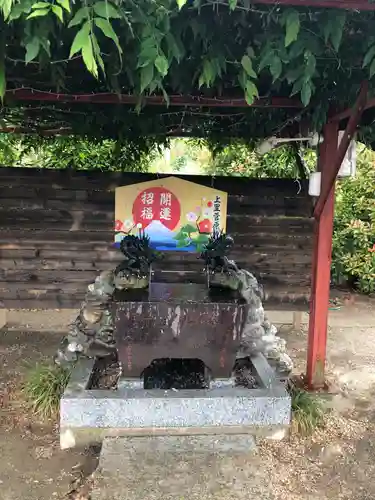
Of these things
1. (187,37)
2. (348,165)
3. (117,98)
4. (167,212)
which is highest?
(187,37)

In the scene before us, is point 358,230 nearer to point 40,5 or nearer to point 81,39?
point 81,39

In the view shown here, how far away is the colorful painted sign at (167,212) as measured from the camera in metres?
6.40

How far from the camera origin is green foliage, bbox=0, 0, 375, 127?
83.0 inches

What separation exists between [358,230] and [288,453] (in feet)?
18.7

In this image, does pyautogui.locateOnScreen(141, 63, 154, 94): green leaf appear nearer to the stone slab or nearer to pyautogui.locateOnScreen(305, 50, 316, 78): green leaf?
pyautogui.locateOnScreen(305, 50, 316, 78): green leaf

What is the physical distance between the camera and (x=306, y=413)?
4051mm

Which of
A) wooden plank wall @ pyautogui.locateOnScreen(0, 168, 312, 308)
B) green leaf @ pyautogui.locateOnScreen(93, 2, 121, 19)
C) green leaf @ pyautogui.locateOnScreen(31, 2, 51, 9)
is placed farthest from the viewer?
wooden plank wall @ pyautogui.locateOnScreen(0, 168, 312, 308)

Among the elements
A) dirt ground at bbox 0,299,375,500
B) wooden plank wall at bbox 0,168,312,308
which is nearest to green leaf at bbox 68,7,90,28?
dirt ground at bbox 0,299,375,500

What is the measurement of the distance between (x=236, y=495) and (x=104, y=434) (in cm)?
120

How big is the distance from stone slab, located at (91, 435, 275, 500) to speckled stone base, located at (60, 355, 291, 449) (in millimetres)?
106

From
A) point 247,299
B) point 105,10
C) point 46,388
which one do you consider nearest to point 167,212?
point 247,299

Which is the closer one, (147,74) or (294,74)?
(147,74)

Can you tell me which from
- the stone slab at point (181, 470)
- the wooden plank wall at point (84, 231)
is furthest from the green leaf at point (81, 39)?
the wooden plank wall at point (84, 231)

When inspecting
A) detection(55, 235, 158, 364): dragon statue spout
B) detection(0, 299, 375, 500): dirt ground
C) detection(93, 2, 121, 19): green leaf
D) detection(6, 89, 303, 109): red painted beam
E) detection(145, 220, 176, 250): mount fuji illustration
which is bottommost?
detection(0, 299, 375, 500): dirt ground
